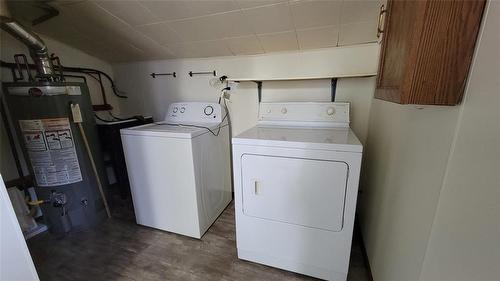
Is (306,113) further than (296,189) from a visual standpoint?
Yes

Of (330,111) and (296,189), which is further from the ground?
(330,111)

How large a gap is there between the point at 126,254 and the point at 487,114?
2226mm

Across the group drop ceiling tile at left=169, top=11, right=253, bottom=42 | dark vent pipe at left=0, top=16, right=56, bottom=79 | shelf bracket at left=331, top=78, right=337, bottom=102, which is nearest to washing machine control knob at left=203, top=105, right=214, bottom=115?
drop ceiling tile at left=169, top=11, right=253, bottom=42

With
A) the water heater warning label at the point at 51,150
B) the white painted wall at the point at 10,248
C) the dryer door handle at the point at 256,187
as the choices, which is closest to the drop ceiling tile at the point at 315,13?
the dryer door handle at the point at 256,187

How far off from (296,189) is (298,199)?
7 cm

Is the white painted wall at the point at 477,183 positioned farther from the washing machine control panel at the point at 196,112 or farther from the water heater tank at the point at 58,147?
the water heater tank at the point at 58,147

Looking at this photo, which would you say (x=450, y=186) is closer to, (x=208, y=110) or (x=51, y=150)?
(x=208, y=110)

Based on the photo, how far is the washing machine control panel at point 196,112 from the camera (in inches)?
83.7

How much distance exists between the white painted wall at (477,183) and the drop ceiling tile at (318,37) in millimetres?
1233

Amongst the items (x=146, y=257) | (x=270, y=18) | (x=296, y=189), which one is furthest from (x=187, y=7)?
(x=146, y=257)

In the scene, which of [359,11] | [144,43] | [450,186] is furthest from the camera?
[144,43]

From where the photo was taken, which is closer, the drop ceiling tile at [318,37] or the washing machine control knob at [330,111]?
the drop ceiling tile at [318,37]

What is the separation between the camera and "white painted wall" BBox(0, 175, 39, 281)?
2.58 feet

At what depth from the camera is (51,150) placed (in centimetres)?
171
